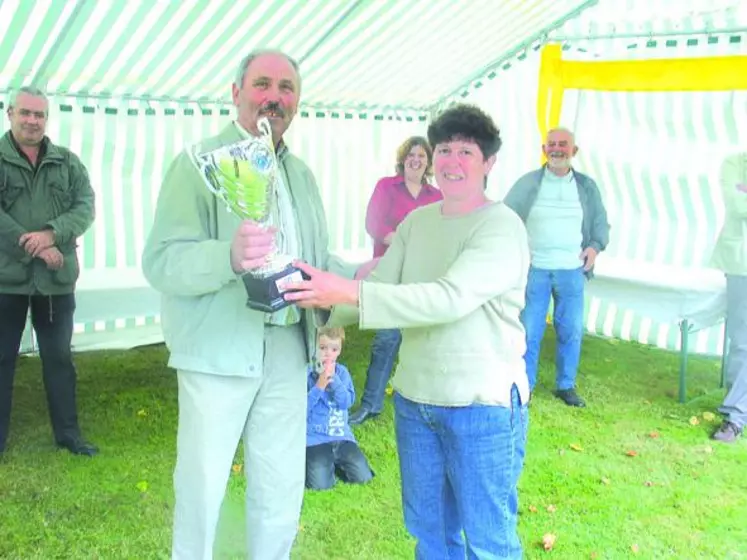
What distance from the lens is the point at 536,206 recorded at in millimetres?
5746

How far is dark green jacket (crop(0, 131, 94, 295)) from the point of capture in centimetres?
414

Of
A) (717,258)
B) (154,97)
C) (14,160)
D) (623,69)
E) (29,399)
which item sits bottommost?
(29,399)

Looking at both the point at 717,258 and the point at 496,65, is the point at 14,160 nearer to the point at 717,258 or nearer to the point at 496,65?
the point at 717,258

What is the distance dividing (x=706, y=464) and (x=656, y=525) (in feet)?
3.41

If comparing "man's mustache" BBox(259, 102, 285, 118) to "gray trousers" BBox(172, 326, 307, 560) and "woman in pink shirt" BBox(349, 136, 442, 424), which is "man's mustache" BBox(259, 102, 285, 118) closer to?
"gray trousers" BBox(172, 326, 307, 560)

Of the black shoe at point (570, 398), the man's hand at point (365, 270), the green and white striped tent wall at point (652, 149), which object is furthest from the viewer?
the green and white striped tent wall at point (652, 149)

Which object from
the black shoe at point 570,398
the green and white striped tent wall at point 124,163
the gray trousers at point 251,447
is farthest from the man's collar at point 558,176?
the gray trousers at point 251,447

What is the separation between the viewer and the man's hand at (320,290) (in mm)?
2135

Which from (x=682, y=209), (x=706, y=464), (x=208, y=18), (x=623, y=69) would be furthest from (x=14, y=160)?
(x=682, y=209)

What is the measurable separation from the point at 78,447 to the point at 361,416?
5.64 ft

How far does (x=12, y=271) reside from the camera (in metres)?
4.16

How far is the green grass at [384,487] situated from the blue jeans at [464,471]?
98cm

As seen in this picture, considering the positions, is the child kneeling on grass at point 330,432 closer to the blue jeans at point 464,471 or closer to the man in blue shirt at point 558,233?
the blue jeans at point 464,471

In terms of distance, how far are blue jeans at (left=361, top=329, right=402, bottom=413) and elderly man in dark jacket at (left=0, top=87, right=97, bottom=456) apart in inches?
72.3
